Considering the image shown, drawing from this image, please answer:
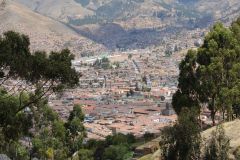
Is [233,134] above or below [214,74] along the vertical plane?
below

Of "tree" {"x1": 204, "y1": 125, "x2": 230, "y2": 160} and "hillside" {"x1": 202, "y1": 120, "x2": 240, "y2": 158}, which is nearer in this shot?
"tree" {"x1": 204, "y1": 125, "x2": 230, "y2": 160}

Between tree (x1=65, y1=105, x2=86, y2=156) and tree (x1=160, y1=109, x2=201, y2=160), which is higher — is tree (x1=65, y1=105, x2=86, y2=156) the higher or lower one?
the lower one

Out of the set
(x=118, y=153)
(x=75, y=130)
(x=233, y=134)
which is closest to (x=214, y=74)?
(x=233, y=134)

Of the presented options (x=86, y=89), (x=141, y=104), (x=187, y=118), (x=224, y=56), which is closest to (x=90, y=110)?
(x=141, y=104)

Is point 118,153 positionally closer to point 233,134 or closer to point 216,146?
point 233,134

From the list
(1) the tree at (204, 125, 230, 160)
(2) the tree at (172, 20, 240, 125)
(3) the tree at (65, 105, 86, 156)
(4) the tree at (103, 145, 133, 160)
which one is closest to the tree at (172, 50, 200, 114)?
(2) the tree at (172, 20, 240, 125)

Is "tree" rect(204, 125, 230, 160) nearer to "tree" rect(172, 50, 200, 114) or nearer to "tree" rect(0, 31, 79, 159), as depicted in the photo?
"tree" rect(0, 31, 79, 159)

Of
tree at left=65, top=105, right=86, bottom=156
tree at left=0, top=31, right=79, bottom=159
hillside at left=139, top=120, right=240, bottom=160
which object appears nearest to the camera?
tree at left=0, top=31, right=79, bottom=159

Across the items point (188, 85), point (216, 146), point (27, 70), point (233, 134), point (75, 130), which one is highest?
point (27, 70)

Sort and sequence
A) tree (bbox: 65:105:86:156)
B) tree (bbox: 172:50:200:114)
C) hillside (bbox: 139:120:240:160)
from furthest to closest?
tree (bbox: 65:105:86:156) < tree (bbox: 172:50:200:114) < hillside (bbox: 139:120:240:160)
